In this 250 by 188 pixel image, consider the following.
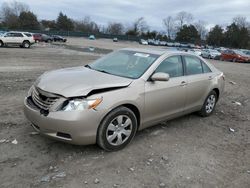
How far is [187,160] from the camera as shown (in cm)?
463

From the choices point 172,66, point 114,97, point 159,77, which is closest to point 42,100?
point 114,97

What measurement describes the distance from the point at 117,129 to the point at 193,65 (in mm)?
2634

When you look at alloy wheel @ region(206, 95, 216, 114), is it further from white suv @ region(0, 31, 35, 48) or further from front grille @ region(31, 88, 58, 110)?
white suv @ region(0, 31, 35, 48)

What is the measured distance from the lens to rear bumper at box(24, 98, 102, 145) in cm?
418

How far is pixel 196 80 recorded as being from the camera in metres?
6.22

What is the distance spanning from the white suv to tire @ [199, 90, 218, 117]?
87.3 feet

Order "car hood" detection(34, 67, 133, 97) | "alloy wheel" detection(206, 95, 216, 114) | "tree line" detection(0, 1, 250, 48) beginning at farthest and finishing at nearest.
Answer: "tree line" detection(0, 1, 250, 48)
"alloy wheel" detection(206, 95, 216, 114)
"car hood" detection(34, 67, 133, 97)

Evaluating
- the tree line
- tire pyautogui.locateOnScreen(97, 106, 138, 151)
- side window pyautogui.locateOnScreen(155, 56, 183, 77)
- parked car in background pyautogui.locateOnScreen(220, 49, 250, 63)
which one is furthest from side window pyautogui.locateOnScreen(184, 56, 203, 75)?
the tree line

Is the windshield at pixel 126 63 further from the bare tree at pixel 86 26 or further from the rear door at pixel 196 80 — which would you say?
the bare tree at pixel 86 26

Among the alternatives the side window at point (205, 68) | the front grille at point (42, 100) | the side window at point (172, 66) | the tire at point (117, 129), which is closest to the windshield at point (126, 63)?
the side window at point (172, 66)

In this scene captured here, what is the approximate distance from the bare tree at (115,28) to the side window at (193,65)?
12395 centimetres

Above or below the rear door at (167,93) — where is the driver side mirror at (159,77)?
above

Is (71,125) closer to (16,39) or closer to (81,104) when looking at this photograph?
(81,104)

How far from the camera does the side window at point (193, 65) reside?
617 cm
